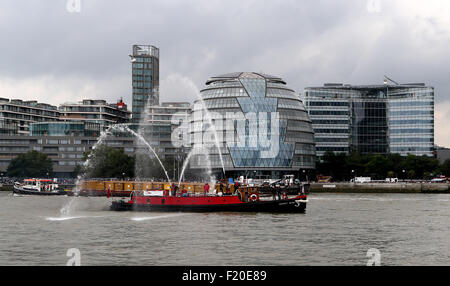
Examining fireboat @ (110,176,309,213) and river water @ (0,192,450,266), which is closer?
river water @ (0,192,450,266)

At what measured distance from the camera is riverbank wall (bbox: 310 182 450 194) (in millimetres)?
165375

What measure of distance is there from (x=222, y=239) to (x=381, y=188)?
12731cm

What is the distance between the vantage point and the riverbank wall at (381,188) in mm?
165375

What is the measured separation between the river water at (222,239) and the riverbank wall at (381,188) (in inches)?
3798

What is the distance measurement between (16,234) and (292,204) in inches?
1435

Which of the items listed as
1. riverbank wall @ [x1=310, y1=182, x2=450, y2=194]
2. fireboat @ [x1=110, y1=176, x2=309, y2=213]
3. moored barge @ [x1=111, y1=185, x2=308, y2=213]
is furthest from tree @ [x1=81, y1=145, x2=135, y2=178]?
moored barge @ [x1=111, y1=185, x2=308, y2=213]

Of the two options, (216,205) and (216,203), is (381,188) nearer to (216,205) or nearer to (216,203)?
(216,203)

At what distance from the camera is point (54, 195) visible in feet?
454

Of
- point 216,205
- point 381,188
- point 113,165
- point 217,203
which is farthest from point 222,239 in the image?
point 113,165

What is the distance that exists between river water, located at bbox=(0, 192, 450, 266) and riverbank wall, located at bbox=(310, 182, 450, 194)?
9648cm

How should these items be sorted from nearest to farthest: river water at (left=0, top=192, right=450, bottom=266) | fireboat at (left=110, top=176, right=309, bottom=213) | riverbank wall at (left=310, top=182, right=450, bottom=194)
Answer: river water at (left=0, top=192, right=450, bottom=266), fireboat at (left=110, top=176, right=309, bottom=213), riverbank wall at (left=310, top=182, right=450, bottom=194)

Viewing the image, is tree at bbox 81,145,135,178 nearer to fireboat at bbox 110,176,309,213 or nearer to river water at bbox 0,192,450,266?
fireboat at bbox 110,176,309,213

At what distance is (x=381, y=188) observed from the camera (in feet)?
559
